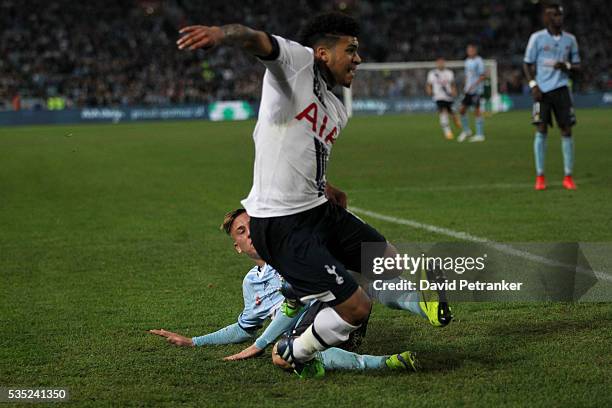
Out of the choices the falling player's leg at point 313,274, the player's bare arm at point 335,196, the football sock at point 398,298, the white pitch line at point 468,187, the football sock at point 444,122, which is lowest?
the football sock at point 444,122

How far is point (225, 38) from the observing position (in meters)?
3.82

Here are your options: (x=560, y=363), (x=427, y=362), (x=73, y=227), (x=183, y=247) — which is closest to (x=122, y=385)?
(x=427, y=362)

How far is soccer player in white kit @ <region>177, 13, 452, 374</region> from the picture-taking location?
14.4ft

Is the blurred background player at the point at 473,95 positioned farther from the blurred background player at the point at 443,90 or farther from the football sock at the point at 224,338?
the football sock at the point at 224,338

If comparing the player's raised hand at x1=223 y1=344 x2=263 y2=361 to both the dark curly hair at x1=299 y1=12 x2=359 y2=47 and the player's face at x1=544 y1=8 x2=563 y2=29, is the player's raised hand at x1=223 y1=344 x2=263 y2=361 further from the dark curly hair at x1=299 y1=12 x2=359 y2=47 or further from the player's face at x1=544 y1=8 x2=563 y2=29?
the player's face at x1=544 y1=8 x2=563 y2=29

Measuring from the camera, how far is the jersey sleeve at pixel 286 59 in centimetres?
407

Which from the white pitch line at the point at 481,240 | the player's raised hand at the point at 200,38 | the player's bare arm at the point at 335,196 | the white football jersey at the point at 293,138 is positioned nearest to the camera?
the player's raised hand at the point at 200,38

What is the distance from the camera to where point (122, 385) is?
15.2ft

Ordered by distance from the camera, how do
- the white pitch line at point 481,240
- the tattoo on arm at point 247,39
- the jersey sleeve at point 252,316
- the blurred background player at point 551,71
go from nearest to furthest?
the tattoo on arm at point 247,39
the jersey sleeve at point 252,316
the white pitch line at point 481,240
the blurred background player at point 551,71

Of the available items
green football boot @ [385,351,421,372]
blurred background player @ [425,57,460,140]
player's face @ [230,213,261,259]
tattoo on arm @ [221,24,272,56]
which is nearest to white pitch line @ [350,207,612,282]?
green football boot @ [385,351,421,372]

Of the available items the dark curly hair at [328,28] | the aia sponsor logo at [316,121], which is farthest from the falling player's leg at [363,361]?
the dark curly hair at [328,28]

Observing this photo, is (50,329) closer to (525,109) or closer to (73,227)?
(73,227)

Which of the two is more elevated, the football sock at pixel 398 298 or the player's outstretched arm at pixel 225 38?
the player's outstretched arm at pixel 225 38

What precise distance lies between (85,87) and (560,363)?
135 ft
